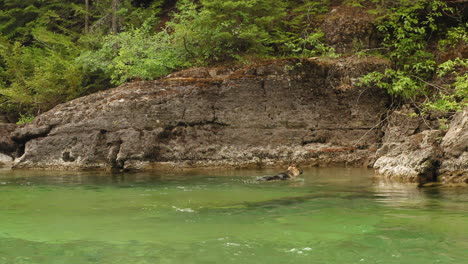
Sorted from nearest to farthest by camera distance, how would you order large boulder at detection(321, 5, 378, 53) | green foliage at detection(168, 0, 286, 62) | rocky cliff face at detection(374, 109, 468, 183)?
rocky cliff face at detection(374, 109, 468, 183) → green foliage at detection(168, 0, 286, 62) → large boulder at detection(321, 5, 378, 53)

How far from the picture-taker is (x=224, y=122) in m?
17.9

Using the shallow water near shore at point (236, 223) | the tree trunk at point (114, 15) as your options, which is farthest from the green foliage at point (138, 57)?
the shallow water near shore at point (236, 223)

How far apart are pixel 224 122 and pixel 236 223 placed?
1146 centimetres

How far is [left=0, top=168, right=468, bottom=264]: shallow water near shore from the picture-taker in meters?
4.85

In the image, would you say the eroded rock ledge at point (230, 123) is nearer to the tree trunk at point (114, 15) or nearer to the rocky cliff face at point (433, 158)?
the rocky cliff face at point (433, 158)

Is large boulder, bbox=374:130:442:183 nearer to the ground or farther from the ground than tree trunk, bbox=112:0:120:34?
nearer to the ground

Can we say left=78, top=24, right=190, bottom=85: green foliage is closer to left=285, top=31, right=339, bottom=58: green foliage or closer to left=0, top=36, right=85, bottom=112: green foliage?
left=0, top=36, right=85, bottom=112: green foliage

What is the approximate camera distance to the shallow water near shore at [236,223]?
4.85 metres

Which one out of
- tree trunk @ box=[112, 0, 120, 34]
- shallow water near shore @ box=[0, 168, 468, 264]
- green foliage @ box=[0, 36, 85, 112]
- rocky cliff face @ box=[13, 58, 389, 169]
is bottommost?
shallow water near shore @ box=[0, 168, 468, 264]

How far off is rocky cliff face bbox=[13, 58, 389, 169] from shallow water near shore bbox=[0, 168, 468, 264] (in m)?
5.51

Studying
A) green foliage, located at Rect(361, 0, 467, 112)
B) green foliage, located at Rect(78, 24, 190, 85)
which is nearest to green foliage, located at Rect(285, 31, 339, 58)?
green foliage, located at Rect(361, 0, 467, 112)

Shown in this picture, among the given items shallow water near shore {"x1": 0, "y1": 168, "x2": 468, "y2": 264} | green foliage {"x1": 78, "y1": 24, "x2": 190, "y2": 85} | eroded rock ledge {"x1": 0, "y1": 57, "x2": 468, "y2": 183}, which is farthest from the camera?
green foliage {"x1": 78, "y1": 24, "x2": 190, "y2": 85}

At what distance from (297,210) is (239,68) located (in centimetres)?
1248

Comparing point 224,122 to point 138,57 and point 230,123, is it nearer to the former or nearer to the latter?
point 230,123
